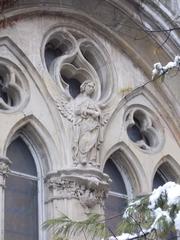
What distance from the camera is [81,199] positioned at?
9844mm

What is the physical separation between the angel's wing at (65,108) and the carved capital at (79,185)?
753 mm

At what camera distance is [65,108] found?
10.4 meters

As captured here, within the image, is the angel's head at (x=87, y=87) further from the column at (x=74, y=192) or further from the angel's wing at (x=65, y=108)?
the column at (x=74, y=192)

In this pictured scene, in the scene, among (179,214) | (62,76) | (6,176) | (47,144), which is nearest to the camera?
(179,214)

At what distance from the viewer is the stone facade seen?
992 cm

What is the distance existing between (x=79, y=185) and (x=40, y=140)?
73cm

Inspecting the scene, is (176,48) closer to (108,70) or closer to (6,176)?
(108,70)

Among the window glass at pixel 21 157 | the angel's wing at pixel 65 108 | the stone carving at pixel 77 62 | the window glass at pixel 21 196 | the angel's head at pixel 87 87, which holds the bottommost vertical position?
the window glass at pixel 21 196

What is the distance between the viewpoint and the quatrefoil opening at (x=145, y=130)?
11.2 metres

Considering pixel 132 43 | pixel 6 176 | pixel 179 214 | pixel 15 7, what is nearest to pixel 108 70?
pixel 132 43

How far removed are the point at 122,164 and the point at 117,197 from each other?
0.45 metres

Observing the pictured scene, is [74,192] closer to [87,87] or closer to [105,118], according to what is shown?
[105,118]

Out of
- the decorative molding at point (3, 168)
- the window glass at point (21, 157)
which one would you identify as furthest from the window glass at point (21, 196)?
the decorative molding at point (3, 168)

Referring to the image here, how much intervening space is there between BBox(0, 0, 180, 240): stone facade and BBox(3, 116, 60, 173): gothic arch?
0.04 ft
